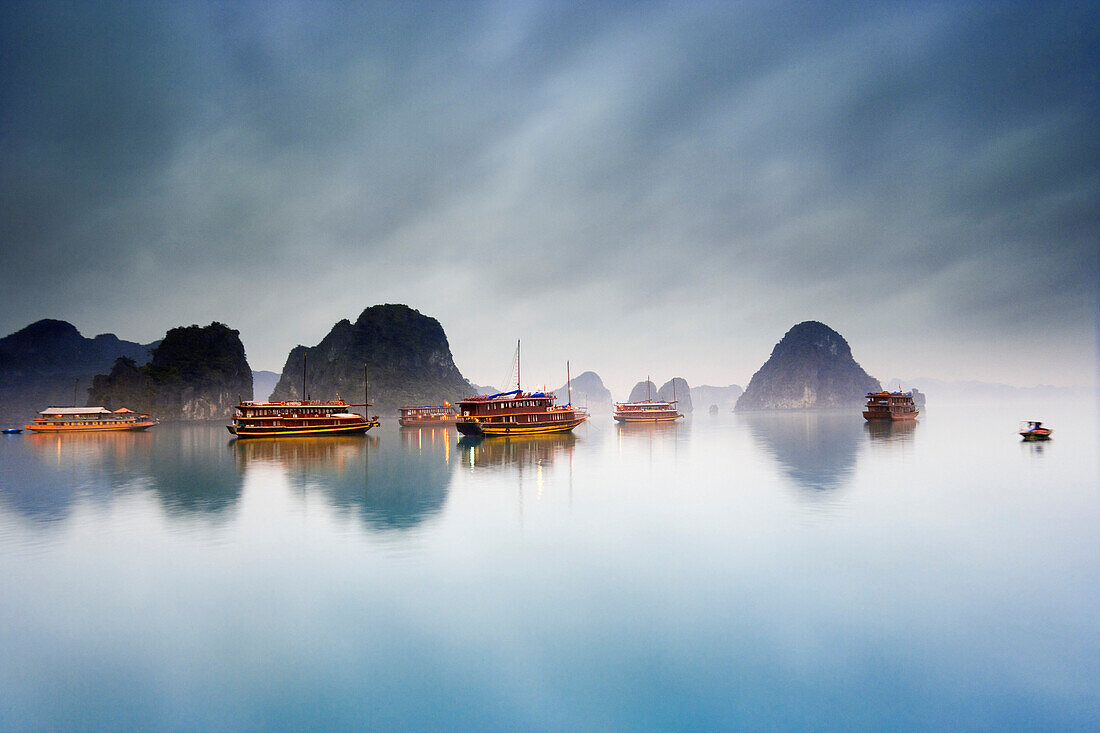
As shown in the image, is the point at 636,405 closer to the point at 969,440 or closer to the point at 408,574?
the point at 969,440

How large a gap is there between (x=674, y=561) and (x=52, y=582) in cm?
2047

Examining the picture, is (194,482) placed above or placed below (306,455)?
above

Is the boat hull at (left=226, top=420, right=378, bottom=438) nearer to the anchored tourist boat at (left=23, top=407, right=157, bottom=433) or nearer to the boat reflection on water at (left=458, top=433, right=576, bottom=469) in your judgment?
the boat reflection on water at (left=458, top=433, right=576, bottom=469)

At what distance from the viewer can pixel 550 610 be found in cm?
1405

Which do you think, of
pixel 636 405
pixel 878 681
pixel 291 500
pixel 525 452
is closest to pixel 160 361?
pixel 636 405

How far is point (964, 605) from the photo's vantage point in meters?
14.3

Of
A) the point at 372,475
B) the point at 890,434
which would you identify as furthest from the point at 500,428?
the point at 890,434

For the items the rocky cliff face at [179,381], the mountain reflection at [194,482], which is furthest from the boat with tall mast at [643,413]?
the rocky cliff face at [179,381]

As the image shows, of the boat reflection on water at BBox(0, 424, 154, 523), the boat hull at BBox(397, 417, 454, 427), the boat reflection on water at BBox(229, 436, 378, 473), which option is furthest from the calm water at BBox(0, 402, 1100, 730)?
the boat hull at BBox(397, 417, 454, 427)

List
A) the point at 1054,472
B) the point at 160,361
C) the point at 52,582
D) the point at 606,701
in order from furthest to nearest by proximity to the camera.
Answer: the point at 160,361, the point at 1054,472, the point at 52,582, the point at 606,701

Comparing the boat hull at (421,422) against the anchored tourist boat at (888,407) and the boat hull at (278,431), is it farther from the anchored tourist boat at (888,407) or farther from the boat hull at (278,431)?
the anchored tourist boat at (888,407)

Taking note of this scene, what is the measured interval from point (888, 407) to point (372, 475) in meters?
100

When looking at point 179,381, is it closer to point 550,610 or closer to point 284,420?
point 284,420

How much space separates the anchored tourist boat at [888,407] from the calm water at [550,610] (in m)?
77.6
